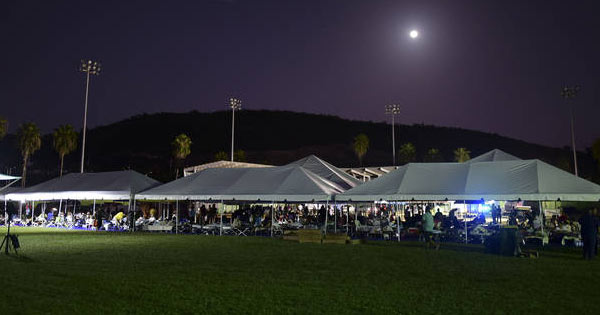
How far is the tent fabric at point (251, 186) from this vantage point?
1983 centimetres

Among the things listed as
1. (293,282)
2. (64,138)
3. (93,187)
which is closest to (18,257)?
(293,282)

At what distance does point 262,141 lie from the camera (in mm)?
123062

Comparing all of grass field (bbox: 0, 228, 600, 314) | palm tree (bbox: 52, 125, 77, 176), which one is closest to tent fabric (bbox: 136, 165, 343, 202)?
grass field (bbox: 0, 228, 600, 314)

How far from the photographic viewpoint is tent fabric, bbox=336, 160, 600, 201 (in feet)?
52.6

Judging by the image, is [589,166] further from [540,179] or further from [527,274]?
[527,274]

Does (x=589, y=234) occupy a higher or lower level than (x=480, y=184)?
lower

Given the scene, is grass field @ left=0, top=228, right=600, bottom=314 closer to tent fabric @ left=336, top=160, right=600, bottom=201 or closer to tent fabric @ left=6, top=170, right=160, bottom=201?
tent fabric @ left=336, top=160, right=600, bottom=201

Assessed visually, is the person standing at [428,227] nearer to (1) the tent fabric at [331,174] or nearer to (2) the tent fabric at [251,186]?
(2) the tent fabric at [251,186]

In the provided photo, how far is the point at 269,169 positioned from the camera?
22.7 metres

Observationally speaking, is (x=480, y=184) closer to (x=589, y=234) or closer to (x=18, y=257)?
(x=589, y=234)

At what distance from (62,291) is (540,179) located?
14.7m

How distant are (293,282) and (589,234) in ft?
27.9

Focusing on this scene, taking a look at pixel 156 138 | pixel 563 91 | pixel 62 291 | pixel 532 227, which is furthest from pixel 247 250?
pixel 156 138

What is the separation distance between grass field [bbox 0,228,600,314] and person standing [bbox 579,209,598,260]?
0.35 m
